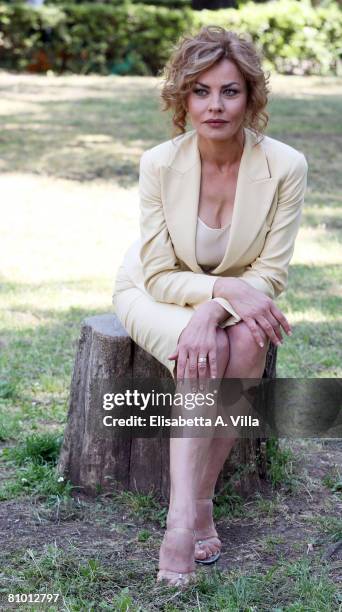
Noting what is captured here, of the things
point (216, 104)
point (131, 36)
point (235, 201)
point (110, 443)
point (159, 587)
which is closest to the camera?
point (159, 587)

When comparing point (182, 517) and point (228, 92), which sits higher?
point (228, 92)

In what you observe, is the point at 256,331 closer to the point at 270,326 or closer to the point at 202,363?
the point at 270,326

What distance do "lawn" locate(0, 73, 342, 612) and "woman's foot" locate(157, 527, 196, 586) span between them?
0.21 ft

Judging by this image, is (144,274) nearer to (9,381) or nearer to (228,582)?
(228,582)

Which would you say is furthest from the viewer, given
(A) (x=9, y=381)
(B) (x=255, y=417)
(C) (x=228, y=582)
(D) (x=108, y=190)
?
(D) (x=108, y=190)

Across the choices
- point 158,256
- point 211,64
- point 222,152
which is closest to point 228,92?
point 211,64

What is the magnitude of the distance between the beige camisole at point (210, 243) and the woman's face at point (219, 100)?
1.06 feet

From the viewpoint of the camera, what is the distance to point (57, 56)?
19.5m

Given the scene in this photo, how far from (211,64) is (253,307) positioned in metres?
0.85

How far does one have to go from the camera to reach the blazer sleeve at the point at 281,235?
3596 mm

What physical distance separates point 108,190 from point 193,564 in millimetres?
6965

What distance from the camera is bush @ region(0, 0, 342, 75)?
19312mm

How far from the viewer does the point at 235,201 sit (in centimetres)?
358

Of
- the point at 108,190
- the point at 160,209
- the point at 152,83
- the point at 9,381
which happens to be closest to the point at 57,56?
the point at 152,83
